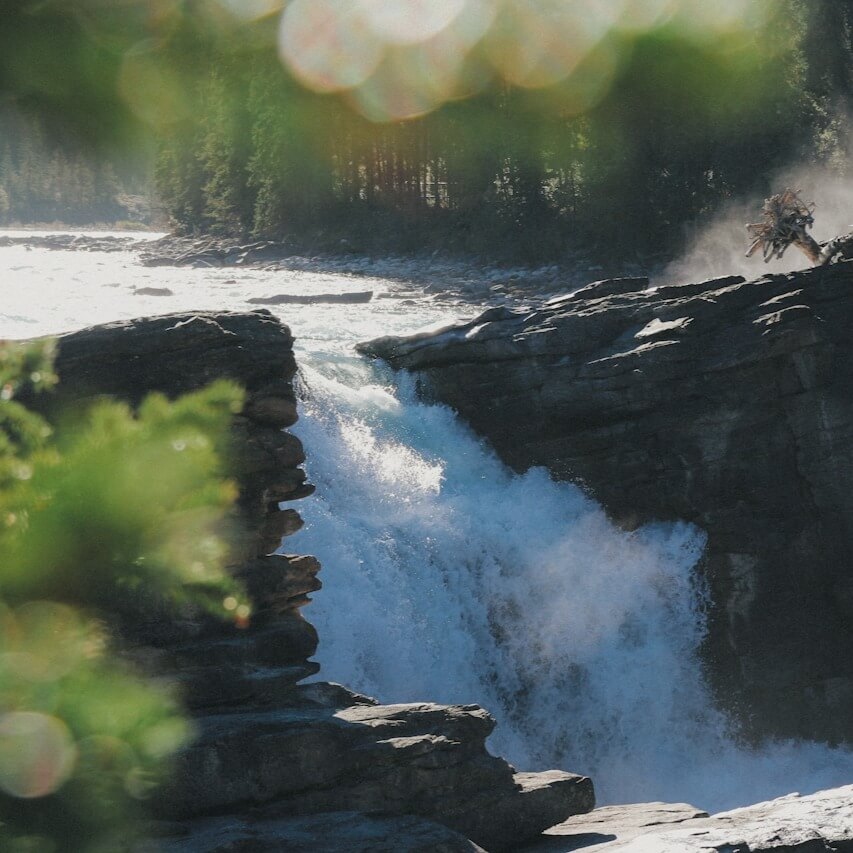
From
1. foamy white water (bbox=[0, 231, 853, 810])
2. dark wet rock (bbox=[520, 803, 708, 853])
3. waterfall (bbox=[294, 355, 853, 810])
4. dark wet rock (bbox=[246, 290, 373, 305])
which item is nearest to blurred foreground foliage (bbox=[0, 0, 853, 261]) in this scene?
dark wet rock (bbox=[246, 290, 373, 305])

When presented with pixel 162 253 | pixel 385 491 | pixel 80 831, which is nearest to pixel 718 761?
pixel 385 491

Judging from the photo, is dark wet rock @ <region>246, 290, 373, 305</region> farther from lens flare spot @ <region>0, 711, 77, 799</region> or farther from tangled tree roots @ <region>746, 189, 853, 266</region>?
lens flare spot @ <region>0, 711, 77, 799</region>

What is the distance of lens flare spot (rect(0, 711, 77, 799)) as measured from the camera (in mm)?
3527

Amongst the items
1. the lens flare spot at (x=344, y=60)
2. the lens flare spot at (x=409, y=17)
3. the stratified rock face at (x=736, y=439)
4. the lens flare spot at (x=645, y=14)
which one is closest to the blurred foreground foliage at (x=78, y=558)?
the stratified rock face at (x=736, y=439)

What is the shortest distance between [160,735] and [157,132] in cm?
457

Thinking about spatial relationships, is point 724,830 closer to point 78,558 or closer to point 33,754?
point 33,754

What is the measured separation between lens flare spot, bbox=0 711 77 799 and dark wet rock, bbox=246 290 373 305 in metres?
32.0

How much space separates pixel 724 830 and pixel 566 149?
42297mm

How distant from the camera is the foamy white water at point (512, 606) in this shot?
51.6ft

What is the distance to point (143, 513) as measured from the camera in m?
2.76

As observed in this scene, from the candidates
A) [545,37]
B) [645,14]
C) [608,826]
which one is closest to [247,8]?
[608,826]

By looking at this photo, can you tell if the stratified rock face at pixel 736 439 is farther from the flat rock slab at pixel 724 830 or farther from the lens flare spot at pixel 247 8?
the lens flare spot at pixel 247 8

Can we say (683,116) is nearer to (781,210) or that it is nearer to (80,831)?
(781,210)

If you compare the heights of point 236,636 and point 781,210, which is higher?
A: point 781,210
